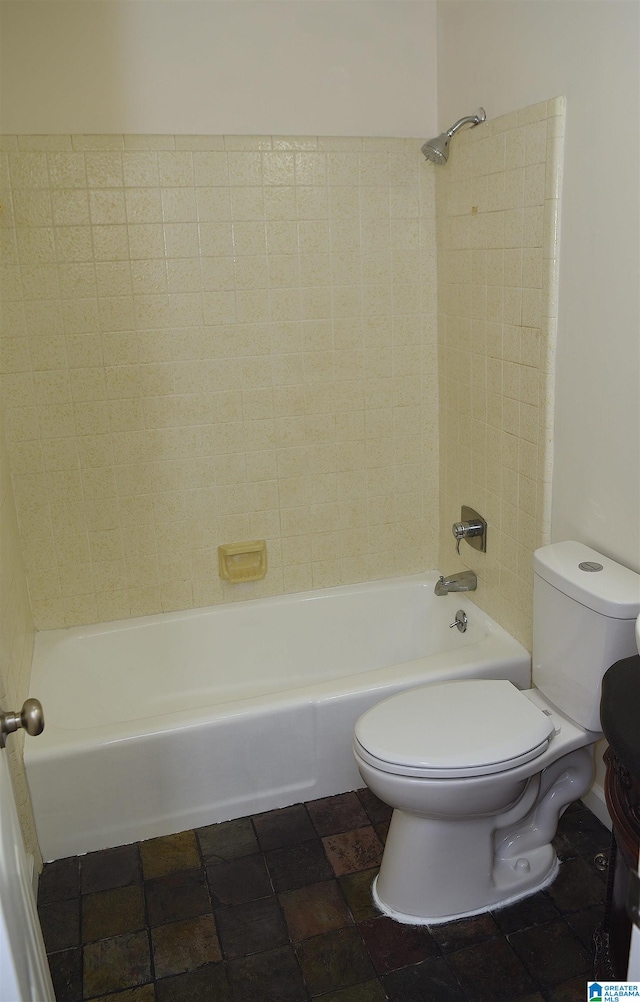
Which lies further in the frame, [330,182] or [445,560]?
[445,560]

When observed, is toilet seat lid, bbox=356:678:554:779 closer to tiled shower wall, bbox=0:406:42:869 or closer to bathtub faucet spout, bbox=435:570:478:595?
bathtub faucet spout, bbox=435:570:478:595

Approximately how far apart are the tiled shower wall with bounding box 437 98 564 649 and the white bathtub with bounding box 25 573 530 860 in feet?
1.05

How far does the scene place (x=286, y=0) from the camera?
2453 mm

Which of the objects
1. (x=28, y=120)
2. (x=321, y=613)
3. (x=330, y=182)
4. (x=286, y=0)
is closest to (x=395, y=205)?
(x=330, y=182)

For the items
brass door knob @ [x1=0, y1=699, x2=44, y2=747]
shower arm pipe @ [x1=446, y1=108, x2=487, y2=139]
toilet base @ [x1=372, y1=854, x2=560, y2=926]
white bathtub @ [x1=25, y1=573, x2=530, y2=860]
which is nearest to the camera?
brass door knob @ [x1=0, y1=699, x2=44, y2=747]

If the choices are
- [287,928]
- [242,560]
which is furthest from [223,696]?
[287,928]

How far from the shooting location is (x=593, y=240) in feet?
6.22

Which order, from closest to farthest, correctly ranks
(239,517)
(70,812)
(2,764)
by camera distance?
1. (2,764)
2. (70,812)
3. (239,517)

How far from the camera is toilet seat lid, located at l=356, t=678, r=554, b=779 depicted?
1810mm

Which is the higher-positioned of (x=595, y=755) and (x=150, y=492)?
(x=150, y=492)

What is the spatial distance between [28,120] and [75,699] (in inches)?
68.9

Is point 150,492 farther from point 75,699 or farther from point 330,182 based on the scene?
point 330,182

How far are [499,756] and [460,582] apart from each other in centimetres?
96

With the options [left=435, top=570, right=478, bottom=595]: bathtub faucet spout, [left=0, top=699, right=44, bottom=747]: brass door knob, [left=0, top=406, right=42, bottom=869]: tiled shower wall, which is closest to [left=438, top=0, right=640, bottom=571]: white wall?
[left=435, top=570, right=478, bottom=595]: bathtub faucet spout
